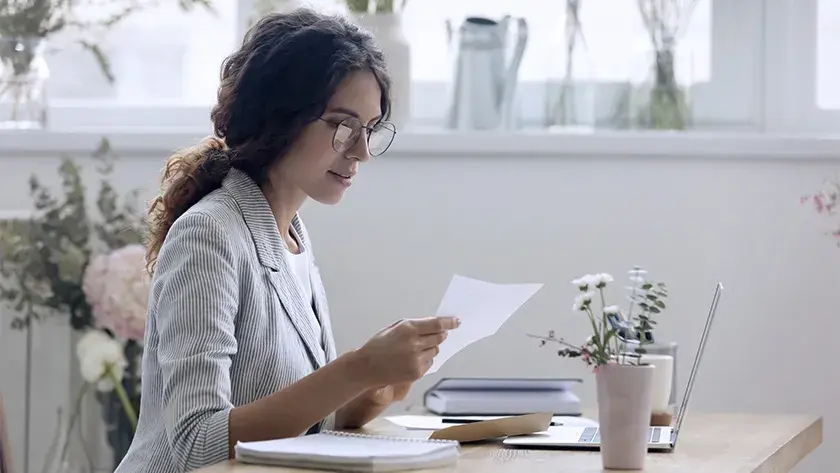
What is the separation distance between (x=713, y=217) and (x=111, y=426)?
4.09 feet

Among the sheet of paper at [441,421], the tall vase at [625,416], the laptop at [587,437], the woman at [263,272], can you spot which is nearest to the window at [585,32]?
the woman at [263,272]

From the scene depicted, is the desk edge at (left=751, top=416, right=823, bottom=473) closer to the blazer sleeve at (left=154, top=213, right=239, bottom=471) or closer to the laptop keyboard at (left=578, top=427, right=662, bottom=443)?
the laptop keyboard at (left=578, top=427, right=662, bottom=443)

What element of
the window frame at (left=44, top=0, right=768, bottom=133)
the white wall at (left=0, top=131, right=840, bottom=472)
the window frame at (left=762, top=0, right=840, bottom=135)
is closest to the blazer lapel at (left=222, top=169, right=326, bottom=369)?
the white wall at (left=0, top=131, right=840, bottom=472)

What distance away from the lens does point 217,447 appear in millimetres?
1378

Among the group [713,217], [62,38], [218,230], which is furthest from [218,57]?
[218,230]

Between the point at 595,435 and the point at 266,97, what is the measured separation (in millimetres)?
625

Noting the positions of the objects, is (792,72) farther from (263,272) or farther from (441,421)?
(263,272)

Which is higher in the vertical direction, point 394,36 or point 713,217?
point 394,36

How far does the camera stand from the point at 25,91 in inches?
104

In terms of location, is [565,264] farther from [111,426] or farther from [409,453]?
[409,453]

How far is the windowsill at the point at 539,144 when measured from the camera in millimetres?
2420

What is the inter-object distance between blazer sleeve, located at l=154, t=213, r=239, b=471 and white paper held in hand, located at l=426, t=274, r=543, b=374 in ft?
0.85

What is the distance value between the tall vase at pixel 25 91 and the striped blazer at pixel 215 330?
112 centimetres

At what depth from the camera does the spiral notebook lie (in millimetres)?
1205
